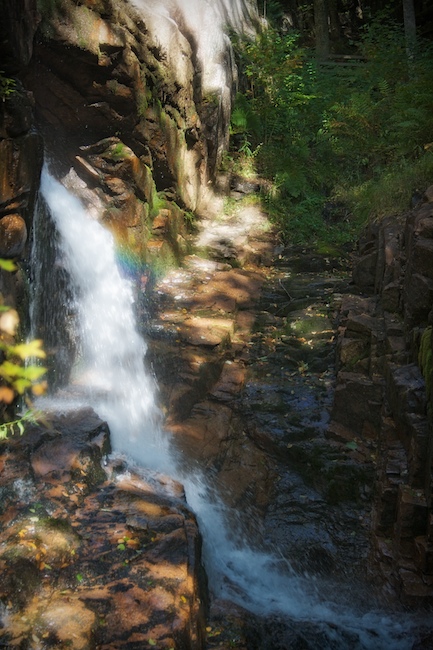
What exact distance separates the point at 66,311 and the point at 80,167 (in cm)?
245

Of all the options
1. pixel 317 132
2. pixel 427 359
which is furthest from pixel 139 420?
pixel 317 132

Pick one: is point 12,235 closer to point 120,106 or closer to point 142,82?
point 120,106

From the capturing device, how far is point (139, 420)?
21.9 feet

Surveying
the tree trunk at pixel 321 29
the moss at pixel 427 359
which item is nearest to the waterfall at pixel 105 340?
the moss at pixel 427 359

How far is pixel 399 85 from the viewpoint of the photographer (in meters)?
11.9

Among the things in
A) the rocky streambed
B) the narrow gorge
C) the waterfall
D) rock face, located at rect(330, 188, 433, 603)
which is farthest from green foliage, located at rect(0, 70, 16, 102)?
rock face, located at rect(330, 188, 433, 603)

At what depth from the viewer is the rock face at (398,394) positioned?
4777 mm

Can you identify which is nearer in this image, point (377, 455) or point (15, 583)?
point (15, 583)

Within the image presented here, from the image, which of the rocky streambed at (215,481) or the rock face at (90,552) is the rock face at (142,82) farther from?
the rock face at (90,552)

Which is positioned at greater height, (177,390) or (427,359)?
(427,359)

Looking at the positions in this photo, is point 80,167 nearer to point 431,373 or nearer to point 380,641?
point 431,373

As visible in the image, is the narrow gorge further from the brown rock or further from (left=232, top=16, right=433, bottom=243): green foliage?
(left=232, top=16, right=433, bottom=243): green foliage

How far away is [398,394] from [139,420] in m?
3.19

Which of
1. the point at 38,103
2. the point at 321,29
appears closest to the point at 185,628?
the point at 38,103
